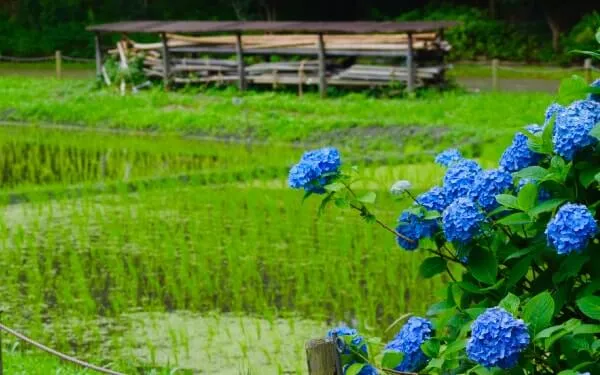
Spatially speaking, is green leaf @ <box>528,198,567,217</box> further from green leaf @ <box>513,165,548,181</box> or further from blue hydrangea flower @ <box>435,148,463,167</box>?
blue hydrangea flower @ <box>435,148,463,167</box>

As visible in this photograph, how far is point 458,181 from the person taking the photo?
3.11m

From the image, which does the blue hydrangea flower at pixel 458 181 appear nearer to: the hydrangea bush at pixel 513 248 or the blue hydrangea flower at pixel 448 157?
the hydrangea bush at pixel 513 248

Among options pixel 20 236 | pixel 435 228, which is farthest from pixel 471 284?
pixel 20 236

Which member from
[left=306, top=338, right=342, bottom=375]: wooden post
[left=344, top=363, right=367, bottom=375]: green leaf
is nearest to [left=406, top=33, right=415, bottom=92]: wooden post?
[left=344, top=363, right=367, bottom=375]: green leaf

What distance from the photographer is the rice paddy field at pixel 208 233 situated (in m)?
6.88

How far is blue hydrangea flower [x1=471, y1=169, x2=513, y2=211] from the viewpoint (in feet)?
10.2

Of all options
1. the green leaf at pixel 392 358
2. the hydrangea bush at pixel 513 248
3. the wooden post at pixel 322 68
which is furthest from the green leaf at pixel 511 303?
the wooden post at pixel 322 68

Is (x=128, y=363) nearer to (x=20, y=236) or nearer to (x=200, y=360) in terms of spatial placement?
(x=200, y=360)

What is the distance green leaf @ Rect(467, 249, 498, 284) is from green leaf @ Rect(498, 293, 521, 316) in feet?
0.74

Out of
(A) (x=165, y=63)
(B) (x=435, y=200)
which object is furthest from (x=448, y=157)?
(A) (x=165, y=63)

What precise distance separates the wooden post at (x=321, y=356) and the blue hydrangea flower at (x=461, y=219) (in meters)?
0.38

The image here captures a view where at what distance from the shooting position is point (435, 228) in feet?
10.7

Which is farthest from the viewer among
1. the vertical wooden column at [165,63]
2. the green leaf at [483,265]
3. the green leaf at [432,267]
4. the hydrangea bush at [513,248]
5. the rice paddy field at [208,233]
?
the vertical wooden column at [165,63]

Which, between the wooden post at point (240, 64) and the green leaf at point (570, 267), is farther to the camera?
the wooden post at point (240, 64)
